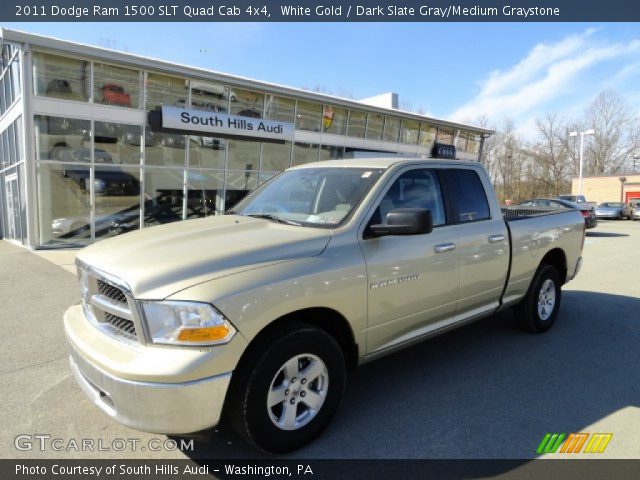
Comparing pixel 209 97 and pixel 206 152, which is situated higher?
pixel 209 97

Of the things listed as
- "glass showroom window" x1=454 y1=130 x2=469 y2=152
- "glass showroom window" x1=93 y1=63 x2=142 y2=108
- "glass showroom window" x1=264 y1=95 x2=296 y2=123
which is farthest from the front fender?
"glass showroom window" x1=454 y1=130 x2=469 y2=152

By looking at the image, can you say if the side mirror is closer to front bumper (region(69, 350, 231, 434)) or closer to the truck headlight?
the truck headlight

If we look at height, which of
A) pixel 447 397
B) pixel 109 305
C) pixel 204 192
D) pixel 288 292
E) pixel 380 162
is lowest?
pixel 447 397

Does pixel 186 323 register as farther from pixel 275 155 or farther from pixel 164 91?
pixel 275 155

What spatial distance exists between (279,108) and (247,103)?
1505 mm

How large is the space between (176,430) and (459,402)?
2266 mm

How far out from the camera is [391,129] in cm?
2253

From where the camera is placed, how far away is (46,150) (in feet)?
41.4

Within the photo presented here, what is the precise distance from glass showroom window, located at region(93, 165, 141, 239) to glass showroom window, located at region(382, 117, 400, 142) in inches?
496

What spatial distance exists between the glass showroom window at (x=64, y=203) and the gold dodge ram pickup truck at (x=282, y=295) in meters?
11.1

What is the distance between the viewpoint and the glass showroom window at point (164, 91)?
563 inches

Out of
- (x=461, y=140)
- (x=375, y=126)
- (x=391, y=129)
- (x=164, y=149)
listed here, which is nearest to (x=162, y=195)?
(x=164, y=149)

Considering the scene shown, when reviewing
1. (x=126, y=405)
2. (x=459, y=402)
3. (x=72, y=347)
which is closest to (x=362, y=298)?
(x=459, y=402)

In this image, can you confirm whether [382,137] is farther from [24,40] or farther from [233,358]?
[233,358]
